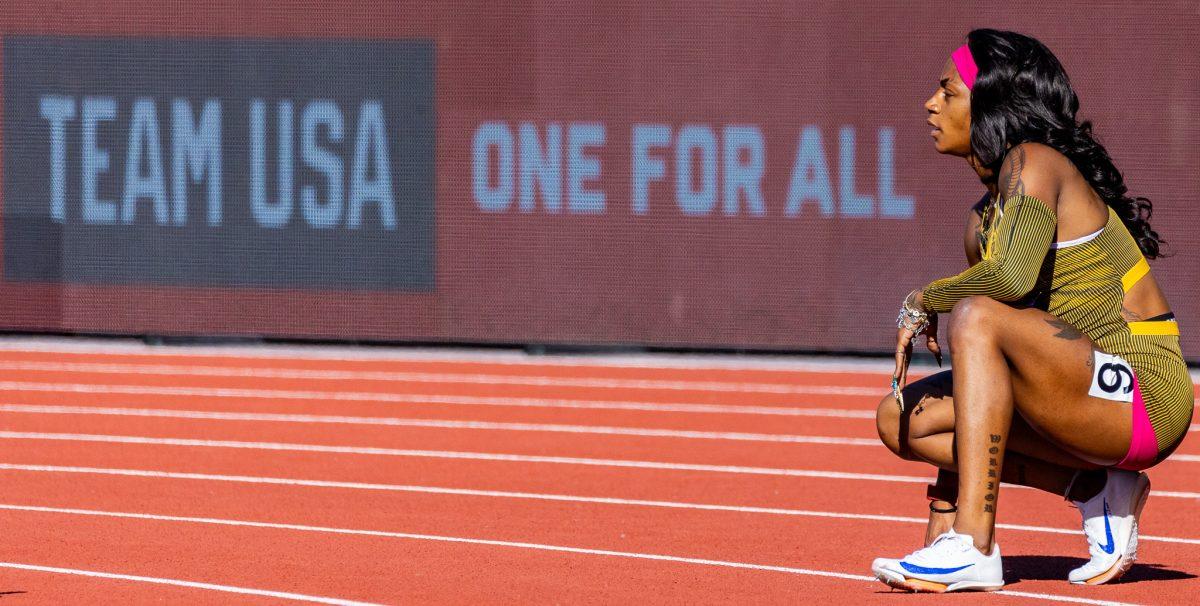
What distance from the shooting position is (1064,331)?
4355 mm

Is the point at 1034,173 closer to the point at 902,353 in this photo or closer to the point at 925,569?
the point at 902,353

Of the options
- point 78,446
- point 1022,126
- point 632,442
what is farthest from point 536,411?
point 1022,126

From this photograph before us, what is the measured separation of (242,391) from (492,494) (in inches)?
159

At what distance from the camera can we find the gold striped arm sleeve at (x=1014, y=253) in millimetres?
4262

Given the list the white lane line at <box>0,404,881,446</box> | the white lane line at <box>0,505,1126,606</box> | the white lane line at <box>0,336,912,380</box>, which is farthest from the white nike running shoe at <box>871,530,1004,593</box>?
the white lane line at <box>0,336,912,380</box>

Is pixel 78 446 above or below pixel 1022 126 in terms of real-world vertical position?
below

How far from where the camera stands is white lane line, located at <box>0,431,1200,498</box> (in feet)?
24.0

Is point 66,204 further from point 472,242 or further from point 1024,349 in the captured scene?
point 1024,349

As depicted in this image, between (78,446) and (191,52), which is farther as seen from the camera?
(191,52)

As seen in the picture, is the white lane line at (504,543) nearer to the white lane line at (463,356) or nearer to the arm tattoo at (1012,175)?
the arm tattoo at (1012,175)

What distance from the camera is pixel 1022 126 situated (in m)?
4.51

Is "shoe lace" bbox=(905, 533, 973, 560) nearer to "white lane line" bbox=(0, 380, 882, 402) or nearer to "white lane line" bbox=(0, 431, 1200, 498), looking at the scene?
"white lane line" bbox=(0, 431, 1200, 498)

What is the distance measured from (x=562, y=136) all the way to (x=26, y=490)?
238 inches

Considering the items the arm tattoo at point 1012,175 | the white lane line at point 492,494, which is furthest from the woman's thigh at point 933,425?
the white lane line at point 492,494
